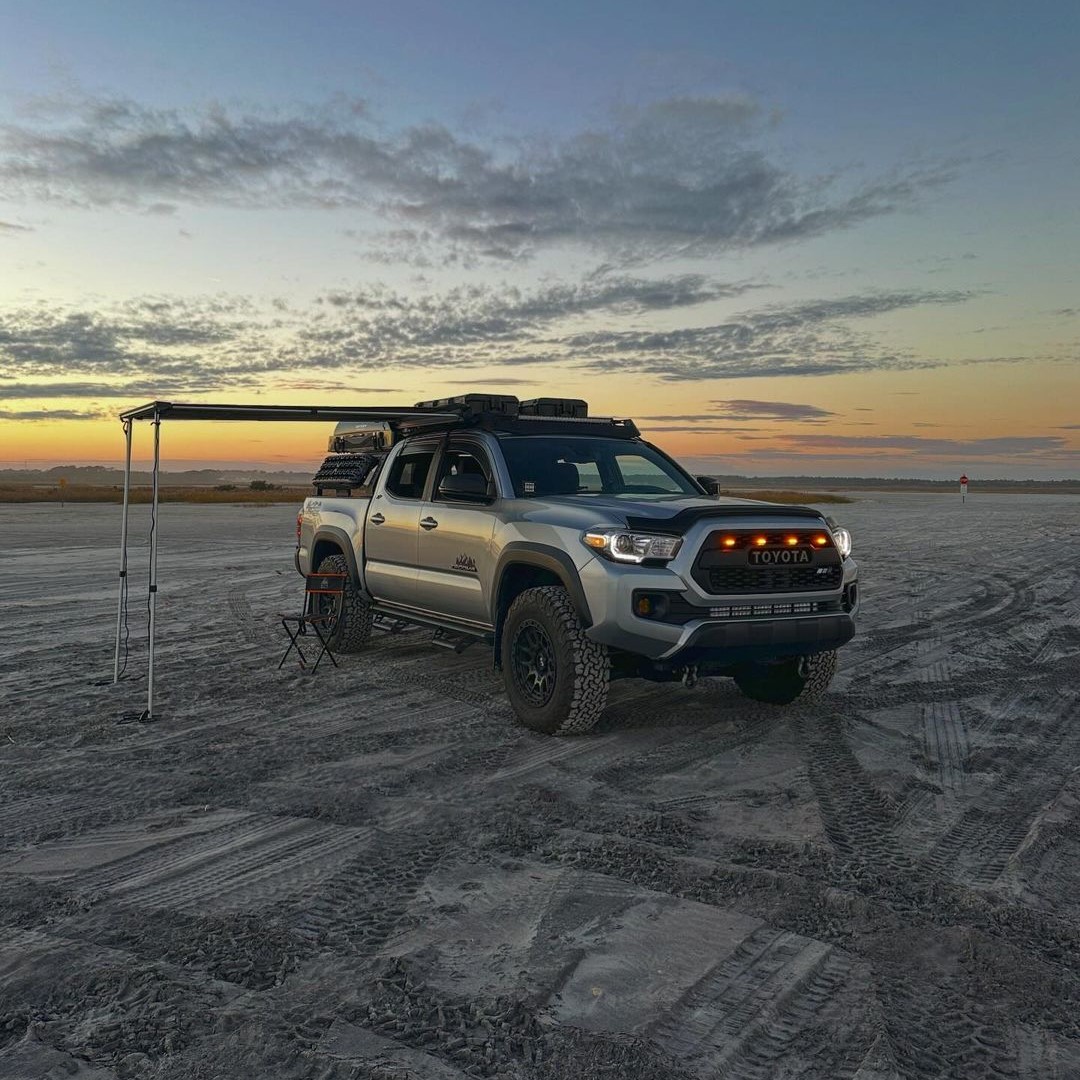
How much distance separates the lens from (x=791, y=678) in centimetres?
717

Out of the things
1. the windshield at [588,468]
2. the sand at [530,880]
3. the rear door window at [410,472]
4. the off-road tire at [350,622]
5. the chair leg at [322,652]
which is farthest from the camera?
the off-road tire at [350,622]

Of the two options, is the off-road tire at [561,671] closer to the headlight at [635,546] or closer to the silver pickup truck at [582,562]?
the silver pickup truck at [582,562]

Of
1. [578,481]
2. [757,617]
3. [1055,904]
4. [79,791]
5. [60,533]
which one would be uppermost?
[578,481]

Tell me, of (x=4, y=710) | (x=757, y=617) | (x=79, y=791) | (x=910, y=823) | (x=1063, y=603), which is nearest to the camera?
(x=910, y=823)

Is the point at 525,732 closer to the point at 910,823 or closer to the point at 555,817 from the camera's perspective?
the point at 555,817

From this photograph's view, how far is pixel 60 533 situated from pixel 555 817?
936 inches

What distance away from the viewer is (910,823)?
191 inches

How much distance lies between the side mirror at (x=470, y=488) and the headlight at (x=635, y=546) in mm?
1410

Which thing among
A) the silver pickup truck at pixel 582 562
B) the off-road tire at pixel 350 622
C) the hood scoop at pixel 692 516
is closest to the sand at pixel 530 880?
the silver pickup truck at pixel 582 562

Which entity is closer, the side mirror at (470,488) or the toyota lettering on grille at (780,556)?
the toyota lettering on grille at (780,556)

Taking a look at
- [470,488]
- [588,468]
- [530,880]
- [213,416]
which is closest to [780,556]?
[588,468]

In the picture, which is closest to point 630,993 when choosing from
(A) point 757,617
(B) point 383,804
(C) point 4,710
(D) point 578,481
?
(B) point 383,804

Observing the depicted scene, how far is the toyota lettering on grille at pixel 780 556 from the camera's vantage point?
618 centimetres

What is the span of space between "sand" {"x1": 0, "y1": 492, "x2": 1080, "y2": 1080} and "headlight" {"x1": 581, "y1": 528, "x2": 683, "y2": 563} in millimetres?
1227
